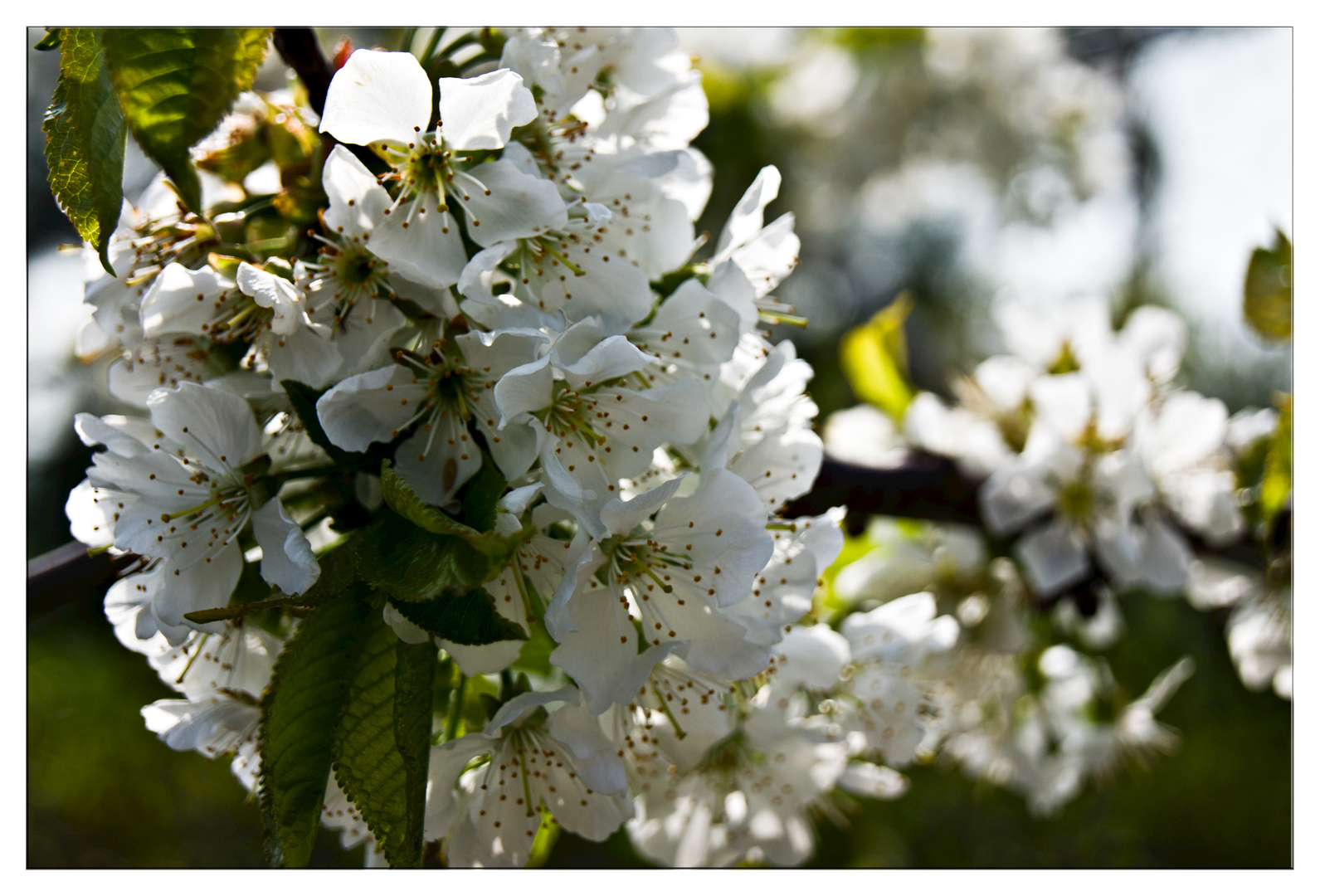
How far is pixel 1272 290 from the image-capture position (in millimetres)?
1400

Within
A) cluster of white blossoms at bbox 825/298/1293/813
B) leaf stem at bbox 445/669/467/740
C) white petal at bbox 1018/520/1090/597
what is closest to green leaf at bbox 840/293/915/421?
cluster of white blossoms at bbox 825/298/1293/813

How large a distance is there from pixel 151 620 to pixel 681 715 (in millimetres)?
443

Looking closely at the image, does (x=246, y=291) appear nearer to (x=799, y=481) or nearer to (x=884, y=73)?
(x=799, y=481)

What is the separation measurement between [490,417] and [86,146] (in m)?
0.33

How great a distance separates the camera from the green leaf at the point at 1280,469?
126cm

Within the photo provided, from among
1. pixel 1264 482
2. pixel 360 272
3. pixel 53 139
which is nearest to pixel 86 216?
pixel 53 139

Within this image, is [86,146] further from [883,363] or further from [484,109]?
[883,363]

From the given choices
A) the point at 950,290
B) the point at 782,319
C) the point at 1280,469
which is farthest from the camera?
the point at 950,290

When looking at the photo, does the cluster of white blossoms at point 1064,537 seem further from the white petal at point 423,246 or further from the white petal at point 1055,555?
the white petal at point 423,246

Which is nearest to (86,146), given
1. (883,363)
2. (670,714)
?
(670,714)

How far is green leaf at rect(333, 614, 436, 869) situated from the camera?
63 cm

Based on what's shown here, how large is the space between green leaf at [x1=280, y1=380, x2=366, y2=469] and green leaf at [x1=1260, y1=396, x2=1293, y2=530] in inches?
48.3

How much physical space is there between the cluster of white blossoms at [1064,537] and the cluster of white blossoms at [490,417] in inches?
19.5

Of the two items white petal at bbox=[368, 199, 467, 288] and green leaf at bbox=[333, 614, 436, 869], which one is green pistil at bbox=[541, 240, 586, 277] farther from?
green leaf at bbox=[333, 614, 436, 869]
